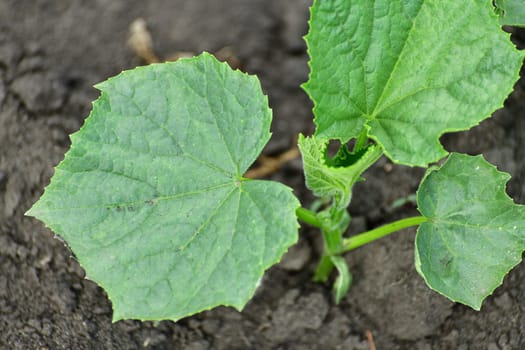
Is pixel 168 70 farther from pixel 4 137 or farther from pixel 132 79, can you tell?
pixel 4 137

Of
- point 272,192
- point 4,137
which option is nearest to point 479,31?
point 272,192

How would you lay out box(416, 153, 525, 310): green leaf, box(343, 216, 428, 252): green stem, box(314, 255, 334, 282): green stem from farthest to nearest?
box(314, 255, 334, 282): green stem
box(343, 216, 428, 252): green stem
box(416, 153, 525, 310): green leaf

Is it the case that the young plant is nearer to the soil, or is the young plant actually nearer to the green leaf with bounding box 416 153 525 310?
the green leaf with bounding box 416 153 525 310

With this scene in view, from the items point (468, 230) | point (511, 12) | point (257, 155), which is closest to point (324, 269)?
point (468, 230)

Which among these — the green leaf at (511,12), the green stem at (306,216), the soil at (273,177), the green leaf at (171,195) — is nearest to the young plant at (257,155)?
the green leaf at (171,195)

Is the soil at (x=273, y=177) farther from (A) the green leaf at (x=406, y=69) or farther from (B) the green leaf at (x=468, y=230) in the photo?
(A) the green leaf at (x=406, y=69)

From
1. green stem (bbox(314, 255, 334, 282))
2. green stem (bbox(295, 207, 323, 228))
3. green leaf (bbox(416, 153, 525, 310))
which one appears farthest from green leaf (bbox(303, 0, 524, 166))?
green stem (bbox(314, 255, 334, 282))
